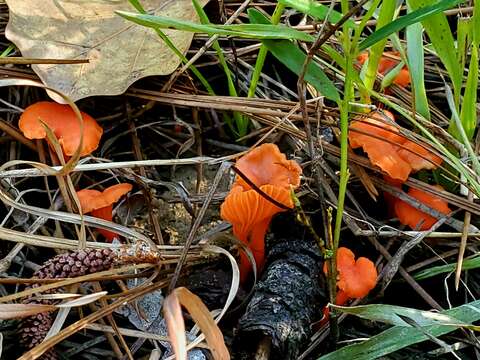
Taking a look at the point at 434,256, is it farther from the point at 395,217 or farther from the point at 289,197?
the point at 289,197

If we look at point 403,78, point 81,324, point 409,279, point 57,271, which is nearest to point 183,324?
point 81,324

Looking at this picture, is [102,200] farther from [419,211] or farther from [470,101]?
[470,101]

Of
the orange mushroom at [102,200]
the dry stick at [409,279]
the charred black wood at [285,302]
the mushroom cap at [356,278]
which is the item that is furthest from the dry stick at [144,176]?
the dry stick at [409,279]

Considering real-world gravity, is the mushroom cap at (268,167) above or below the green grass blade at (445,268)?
above

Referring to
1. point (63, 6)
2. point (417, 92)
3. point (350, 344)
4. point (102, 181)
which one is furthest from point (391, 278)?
point (63, 6)

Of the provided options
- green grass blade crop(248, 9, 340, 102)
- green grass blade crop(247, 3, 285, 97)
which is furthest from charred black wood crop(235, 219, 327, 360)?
green grass blade crop(247, 3, 285, 97)

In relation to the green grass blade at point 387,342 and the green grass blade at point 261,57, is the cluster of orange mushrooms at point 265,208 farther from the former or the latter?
the green grass blade at point 261,57
